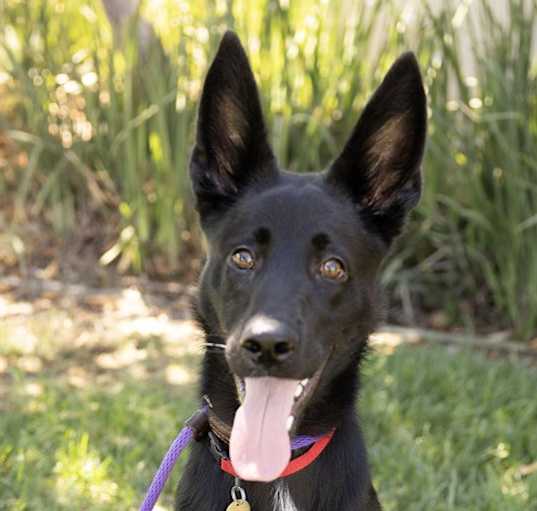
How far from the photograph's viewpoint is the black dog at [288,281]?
2488 mm

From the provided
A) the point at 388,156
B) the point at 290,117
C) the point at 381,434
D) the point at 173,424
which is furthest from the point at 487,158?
the point at 388,156

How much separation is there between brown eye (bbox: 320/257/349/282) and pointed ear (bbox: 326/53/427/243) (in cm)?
28

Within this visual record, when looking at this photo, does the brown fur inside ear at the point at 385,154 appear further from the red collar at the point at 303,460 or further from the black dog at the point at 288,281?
the red collar at the point at 303,460

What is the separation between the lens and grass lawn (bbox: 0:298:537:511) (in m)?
3.81

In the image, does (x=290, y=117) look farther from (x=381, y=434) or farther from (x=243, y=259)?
(x=243, y=259)

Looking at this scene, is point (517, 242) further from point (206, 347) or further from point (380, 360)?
point (206, 347)

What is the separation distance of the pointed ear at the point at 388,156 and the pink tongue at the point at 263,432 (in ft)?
2.24

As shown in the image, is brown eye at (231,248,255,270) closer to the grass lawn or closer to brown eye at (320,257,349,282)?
brown eye at (320,257,349,282)

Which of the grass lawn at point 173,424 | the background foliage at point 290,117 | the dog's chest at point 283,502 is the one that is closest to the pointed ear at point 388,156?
the grass lawn at point 173,424

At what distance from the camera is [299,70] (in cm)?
608

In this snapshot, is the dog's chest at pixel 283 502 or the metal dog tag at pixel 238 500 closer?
the metal dog tag at pixel 238 500

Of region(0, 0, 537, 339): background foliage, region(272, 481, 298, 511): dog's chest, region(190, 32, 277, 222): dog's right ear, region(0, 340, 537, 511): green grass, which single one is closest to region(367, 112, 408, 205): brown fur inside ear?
region(190, 32, 277, 222): dog's right ear

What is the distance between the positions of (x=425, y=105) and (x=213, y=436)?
119 cm

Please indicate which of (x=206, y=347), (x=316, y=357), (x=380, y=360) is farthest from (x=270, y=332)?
(x=380, y=360)
